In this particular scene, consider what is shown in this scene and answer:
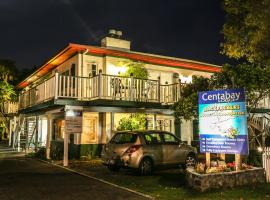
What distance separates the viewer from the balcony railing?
50.9 ft

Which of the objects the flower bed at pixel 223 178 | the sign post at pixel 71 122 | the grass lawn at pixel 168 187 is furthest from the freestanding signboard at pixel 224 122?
the sign post at pixel 71 122

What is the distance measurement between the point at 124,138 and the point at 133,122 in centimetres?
569

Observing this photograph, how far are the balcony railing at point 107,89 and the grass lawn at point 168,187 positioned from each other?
13.3 ft

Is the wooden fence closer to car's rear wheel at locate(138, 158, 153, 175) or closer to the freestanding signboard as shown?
the freestanding signboard

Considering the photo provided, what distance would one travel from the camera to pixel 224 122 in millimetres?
9750

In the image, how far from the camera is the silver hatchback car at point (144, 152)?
464 inches

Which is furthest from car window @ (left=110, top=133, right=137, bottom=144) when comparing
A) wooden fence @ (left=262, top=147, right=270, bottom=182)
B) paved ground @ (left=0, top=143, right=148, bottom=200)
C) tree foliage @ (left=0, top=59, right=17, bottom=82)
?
tree foliage @ (left=0, top=59, right=17, bottom=82)

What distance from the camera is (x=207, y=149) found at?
10.2 metres

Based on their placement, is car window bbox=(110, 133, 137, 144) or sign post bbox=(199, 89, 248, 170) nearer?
sign post bbox=(199, 89, 248, 170)

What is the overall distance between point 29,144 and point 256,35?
17.0 meters

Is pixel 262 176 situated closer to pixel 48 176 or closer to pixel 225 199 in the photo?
pixel 225 199

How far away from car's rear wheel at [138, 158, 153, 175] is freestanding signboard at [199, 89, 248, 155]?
8.40 ft

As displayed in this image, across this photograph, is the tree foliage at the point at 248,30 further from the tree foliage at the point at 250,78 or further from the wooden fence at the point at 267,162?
the wooden fence at the point at 267,162

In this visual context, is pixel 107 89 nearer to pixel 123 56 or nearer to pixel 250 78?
pixel 123 56
